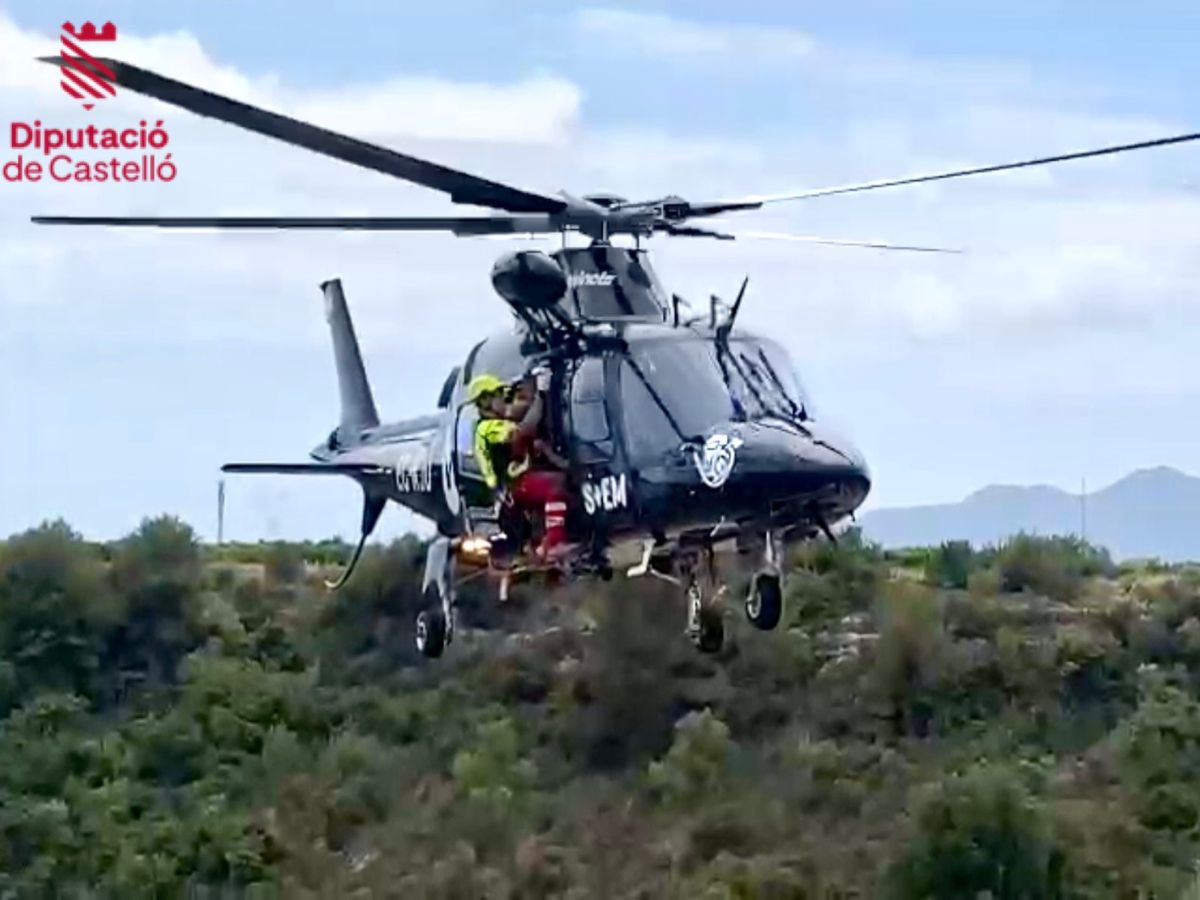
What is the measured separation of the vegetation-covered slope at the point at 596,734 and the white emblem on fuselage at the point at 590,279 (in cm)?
1185

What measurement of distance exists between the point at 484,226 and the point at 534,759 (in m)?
16.8

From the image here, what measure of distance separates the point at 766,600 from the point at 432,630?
A: 16.5 feet

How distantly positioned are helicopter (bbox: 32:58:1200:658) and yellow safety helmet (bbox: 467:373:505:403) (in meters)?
0.14

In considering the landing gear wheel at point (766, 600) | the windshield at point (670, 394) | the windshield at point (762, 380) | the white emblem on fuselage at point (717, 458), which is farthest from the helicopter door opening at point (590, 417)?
the landing gear wheel at point (766, 600)

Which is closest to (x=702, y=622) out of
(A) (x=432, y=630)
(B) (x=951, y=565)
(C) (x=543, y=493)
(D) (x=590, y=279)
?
(C) (x=543, y=493)

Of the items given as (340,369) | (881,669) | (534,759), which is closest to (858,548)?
(881,669)

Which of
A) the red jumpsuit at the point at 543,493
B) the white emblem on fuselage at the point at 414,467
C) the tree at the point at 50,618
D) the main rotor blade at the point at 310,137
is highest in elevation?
the main rotor blade at the point at 310,137

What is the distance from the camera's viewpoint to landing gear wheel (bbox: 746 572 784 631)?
20.8m

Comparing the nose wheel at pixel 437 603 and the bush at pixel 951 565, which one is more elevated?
the nose wheel at pixel 437 603

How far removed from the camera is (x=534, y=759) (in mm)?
38125

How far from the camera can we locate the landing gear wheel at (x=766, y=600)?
68.1 feet

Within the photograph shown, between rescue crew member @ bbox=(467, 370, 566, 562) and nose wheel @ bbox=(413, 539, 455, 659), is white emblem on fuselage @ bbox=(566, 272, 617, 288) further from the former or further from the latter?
nose wheel @ bbox=(413, 539, 455, 659)

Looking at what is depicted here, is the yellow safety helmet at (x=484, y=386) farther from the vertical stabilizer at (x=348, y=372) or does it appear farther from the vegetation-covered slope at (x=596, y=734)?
the vegetation-covered slope at (x=596, y=734)

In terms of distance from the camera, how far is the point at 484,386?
74.9 feet
